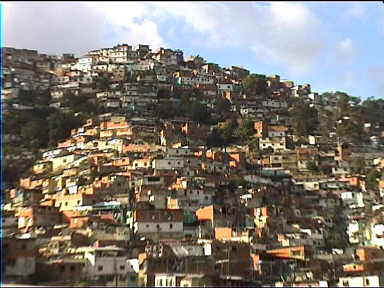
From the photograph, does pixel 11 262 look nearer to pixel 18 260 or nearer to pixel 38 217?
pixel 18 260

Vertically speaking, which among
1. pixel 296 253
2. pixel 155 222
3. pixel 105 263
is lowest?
pixel 296 253

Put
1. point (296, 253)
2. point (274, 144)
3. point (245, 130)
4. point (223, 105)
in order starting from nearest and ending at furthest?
point (296, 253), point (274, 144), point (245, 130), point (223, 105)

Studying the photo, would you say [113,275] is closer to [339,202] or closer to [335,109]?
[339,202]

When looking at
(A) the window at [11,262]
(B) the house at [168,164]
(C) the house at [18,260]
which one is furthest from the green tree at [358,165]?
(A) the window at [11,262]

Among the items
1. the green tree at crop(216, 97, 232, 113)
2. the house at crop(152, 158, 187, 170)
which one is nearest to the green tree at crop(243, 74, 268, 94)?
the green tree at crop(216, 97, 232, 113)

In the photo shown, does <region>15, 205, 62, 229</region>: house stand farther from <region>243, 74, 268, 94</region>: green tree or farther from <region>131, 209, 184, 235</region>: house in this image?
<region>243, 74, 268, 94</region>: green tree

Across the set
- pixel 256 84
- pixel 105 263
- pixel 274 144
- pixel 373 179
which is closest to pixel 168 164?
pixel 274 144

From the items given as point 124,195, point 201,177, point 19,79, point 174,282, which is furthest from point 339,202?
point 19,79

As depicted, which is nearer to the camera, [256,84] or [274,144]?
[274,144]

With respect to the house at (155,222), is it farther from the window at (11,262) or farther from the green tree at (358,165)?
the green tree at (358,165)

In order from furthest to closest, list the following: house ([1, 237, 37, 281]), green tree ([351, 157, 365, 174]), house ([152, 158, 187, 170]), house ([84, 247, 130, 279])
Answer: green tree ([351, 157, 365, 174]) → house ([152, 158, 187, 170]) → house ([84, 247, 130, 279]) → house ([1, 237, 37, 281])

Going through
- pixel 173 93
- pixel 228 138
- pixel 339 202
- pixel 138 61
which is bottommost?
pixel 339 202
